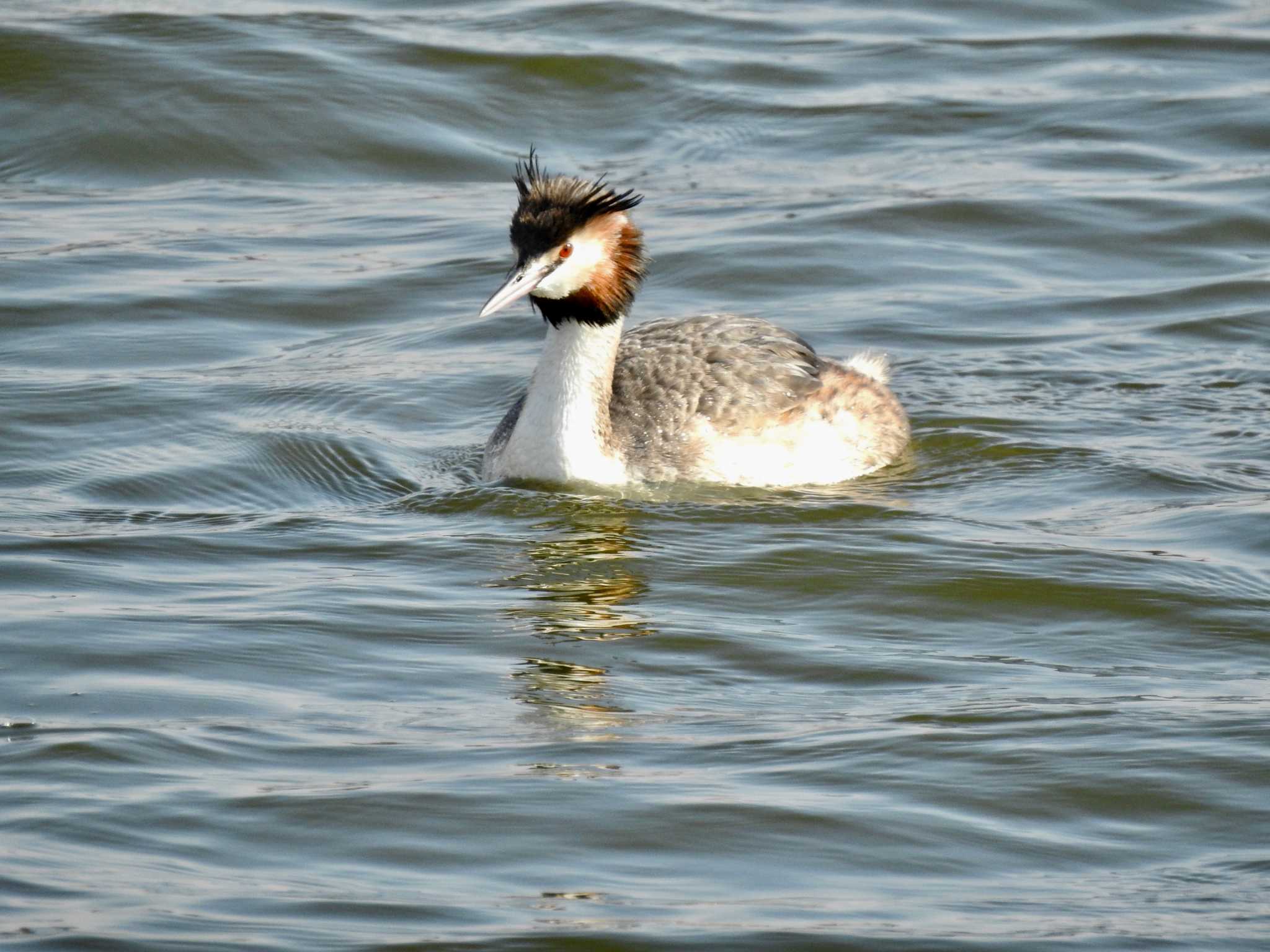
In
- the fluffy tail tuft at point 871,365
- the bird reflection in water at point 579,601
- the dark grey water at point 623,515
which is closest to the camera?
the dark grey water at point 623,515

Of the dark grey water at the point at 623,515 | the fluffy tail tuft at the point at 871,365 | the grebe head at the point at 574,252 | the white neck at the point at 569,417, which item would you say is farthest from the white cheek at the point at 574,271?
the fluffy tail tuft at the point at 871,365

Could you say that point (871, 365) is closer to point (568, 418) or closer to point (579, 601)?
point (568, 418)

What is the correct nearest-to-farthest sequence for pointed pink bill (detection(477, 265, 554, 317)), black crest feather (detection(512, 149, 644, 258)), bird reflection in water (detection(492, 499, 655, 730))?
Result: 1. bird reflection in water (detection(492, 499, 655, 730))
2. pointed pink bill (detection(477, 265, 554, 317))
3. black crest feather (detection(512, 149, 644, 258))

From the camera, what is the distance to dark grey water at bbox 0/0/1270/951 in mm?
5500

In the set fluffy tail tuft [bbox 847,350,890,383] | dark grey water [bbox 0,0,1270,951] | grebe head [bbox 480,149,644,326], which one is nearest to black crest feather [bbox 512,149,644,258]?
grebe head [bbox 480,149,644,326]

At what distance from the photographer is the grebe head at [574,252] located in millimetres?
A: 8992

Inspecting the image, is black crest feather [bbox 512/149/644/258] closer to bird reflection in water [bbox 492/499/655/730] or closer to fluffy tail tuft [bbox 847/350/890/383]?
bird reflection in water [bbox 492/499/655/730]

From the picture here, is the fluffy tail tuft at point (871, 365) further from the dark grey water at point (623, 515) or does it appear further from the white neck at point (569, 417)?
the white neck at point (569, 417)

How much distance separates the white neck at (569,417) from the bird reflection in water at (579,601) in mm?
207

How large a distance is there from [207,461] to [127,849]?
4.45 meters

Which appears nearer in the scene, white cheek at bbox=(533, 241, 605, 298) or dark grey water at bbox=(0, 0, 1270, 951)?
dark grey water at bbox=(0, 0, 1270, 951)

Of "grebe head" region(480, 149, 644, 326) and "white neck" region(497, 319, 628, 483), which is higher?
"grebe head" region(480, 149, 644, 326)

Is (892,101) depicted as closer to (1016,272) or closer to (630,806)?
(1016,272)

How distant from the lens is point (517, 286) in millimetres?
8875
